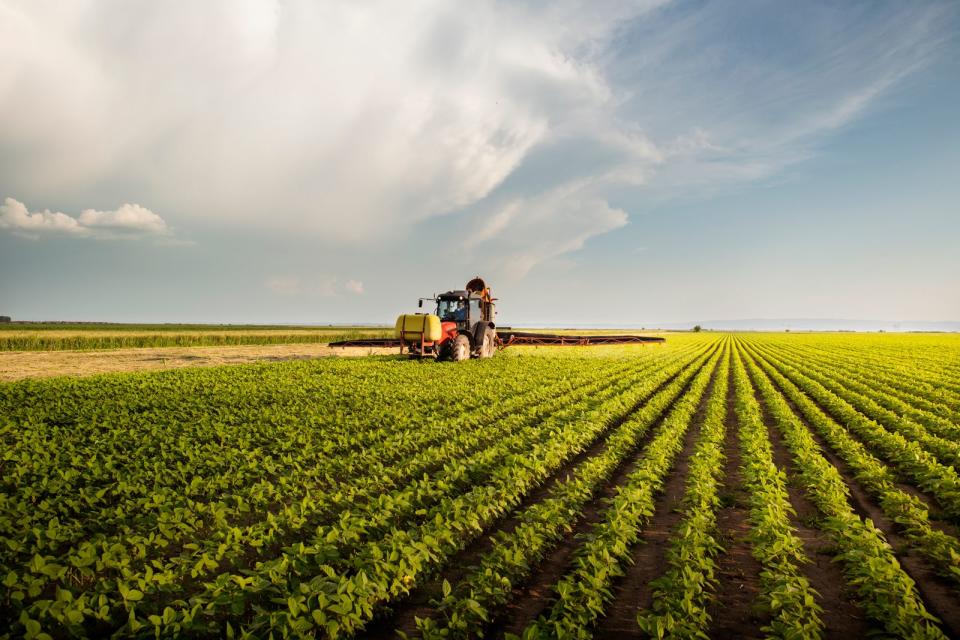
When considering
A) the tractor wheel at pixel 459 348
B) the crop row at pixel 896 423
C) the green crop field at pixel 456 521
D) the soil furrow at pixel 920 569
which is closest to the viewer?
the green crop field at pixel 456 521

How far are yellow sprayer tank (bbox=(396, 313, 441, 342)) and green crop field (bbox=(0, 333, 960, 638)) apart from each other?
25.5 feet

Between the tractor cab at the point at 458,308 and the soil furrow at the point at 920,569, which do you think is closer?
the soil furrow at the point at 920,569

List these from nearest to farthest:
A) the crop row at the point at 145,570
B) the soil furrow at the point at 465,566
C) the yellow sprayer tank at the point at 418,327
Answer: the crop row at the point at 145,570, the soil furrow at the point at 465,566, the yellow sprayer tank at the point at 418,327

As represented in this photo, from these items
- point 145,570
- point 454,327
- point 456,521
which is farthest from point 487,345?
point 145,570

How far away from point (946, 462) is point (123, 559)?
13223 mm

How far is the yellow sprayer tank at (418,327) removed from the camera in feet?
66.0

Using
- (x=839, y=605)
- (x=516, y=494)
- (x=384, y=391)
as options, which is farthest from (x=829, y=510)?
(x=384, y=391)

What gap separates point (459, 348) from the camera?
21.8m

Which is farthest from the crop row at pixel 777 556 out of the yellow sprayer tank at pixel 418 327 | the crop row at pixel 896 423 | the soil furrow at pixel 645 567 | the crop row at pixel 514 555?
the yellow sprayer tank at pixel 418 327

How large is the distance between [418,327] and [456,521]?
15565 millimetres

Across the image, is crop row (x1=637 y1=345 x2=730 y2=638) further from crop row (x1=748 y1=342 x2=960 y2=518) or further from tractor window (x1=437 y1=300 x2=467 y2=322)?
tractor window (x1=437 y1=300 x2=467 y2=322)

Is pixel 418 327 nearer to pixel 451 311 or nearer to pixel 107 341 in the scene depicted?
pixel 451 311

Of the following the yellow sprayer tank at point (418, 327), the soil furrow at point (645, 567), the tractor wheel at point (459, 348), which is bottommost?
the soil furrow at point (645, 567)

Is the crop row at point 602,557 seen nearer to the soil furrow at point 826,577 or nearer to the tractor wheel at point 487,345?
the soil furrow at point 826,577
